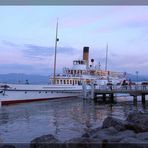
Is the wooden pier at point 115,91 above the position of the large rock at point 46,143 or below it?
A: above

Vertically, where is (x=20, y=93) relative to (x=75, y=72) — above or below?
below

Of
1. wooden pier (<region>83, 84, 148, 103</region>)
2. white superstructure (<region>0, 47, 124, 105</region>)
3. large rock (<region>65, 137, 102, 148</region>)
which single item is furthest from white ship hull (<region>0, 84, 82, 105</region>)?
large rock (<region>65, 137, 102, 148</region>)

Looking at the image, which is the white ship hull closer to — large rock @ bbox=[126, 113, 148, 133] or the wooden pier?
the wooden pier

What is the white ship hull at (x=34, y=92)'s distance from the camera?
41531 millimetres

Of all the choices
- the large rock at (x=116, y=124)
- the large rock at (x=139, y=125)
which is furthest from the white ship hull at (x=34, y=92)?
the large rock at (x=139, y=125)

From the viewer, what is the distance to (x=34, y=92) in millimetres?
45062

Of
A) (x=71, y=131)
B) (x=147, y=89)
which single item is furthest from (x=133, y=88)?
(x=71, y=131)

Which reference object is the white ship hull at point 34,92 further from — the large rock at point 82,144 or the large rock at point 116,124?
the large rock at point 82,144

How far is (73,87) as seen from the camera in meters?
51.7

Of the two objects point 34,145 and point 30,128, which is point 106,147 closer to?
point 34,145

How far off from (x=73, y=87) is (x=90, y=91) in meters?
4.39

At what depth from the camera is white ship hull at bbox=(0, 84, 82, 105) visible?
41531 mm

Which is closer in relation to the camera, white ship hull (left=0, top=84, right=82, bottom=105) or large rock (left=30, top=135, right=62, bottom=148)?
large rock (left=30, top=135, right=62, bottom=148)

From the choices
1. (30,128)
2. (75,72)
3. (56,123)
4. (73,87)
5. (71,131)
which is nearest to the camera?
(71,131)
